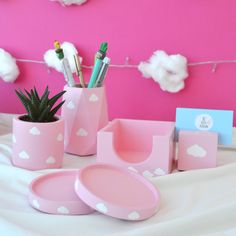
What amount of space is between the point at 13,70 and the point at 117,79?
9.9 inches

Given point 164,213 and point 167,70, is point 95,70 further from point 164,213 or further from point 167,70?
point 164,213

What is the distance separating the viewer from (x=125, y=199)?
0.50 m

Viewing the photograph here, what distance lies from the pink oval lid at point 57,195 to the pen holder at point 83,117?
177mm

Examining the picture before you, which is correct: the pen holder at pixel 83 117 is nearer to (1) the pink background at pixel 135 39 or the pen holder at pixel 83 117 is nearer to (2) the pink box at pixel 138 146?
(2) the pink box at pixel 138 146

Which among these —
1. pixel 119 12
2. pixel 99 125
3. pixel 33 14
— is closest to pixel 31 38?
pixel 33 14

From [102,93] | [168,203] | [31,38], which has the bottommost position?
[168,203]

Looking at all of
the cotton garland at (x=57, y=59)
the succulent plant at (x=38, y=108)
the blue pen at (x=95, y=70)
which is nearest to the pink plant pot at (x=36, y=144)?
the succulent plant at (x=38, y=108)

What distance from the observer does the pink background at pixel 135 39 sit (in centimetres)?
88

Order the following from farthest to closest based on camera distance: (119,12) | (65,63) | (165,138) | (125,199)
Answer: (119,12)
(65,63)
(165,138)
(125,199)

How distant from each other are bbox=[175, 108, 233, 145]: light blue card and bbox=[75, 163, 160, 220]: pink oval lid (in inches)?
7.6

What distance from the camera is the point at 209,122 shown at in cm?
72

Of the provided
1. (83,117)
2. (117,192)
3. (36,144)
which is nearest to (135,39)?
(83,117)

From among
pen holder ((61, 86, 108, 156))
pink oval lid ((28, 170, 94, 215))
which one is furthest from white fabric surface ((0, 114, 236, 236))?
pen holder ((61, 86, 108, 156))

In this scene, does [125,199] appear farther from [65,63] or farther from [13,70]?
[13,70]
